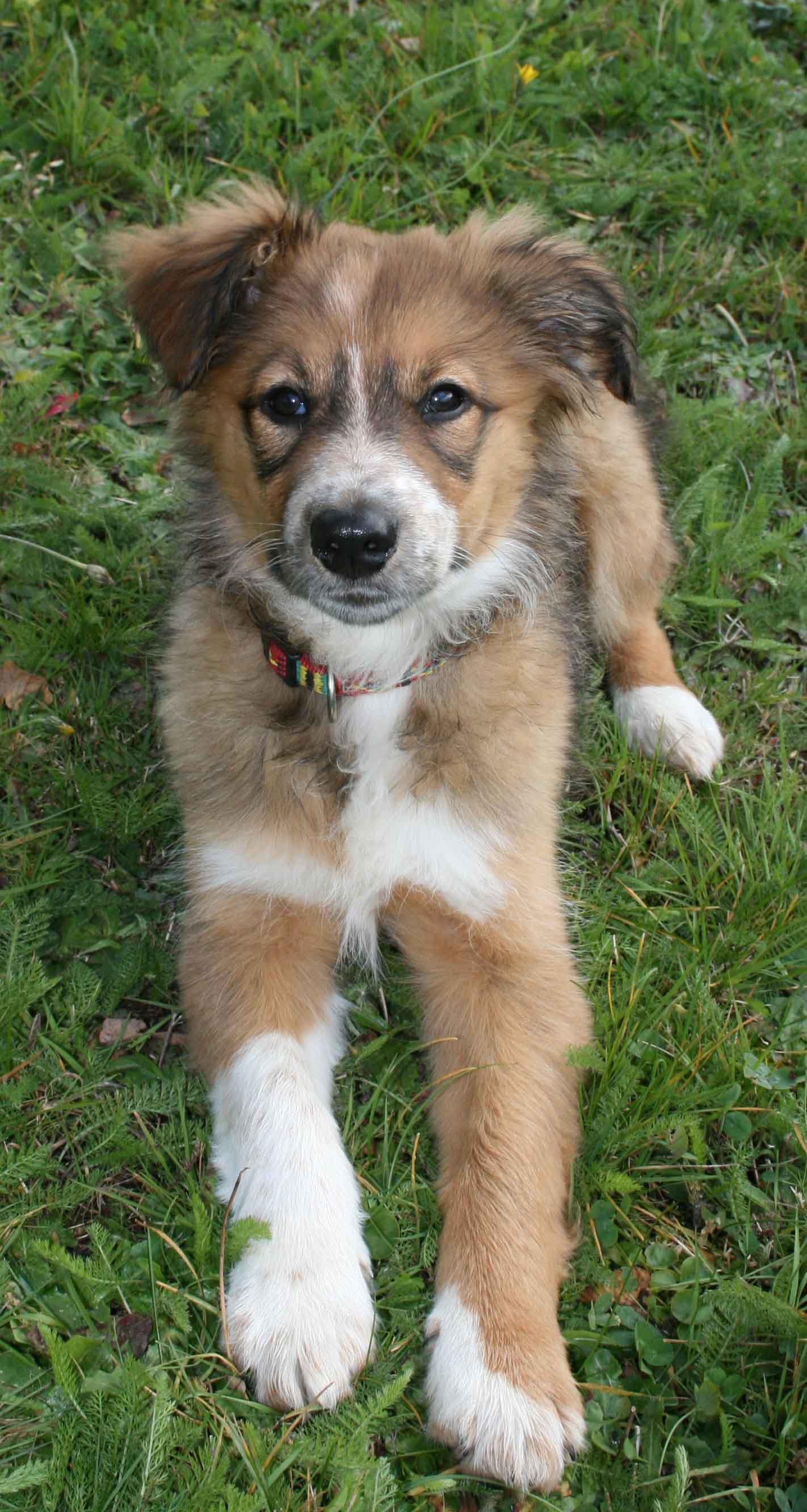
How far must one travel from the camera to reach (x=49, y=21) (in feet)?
16.2

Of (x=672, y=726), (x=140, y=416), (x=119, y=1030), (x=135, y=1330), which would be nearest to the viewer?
(x=135, y=1330)

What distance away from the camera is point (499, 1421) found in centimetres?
242

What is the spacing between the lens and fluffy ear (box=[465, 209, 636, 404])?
9.66 feet

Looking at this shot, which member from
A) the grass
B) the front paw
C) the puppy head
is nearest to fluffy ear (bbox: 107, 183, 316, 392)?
the puppy head

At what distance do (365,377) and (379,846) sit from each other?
3.54 ft

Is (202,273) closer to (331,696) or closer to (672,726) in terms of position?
(331,696)

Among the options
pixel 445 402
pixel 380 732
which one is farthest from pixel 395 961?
pixel 445 402

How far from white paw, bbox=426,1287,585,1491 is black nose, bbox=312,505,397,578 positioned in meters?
1.59

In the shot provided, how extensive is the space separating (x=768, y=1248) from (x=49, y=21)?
5100 millimetres

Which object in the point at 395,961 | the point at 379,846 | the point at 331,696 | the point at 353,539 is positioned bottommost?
the point at 395,961

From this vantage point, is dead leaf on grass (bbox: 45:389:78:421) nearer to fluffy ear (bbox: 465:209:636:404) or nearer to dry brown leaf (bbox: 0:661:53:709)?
dry brown leaf (bbox: 0:661:53:709)

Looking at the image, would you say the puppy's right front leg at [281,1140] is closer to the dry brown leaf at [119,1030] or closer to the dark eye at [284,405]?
the dry brown leaf at [119,1030]

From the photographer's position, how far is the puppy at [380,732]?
2.57 metres

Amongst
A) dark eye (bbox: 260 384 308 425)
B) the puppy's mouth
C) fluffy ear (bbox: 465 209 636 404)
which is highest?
fluffy ear (bbox: 465 209 636 404)
